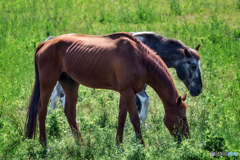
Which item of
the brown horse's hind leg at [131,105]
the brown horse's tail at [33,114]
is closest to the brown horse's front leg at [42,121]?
the brown horse's tail at [33,114]

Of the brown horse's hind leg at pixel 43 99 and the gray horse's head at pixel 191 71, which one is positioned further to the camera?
the gray horse's head at pixel 191 71

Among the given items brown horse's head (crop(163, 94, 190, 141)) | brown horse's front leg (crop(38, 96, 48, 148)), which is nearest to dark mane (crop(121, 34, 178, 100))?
brown horse's head (crop(163, 94, 190, 141))

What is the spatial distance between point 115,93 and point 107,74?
3.20 m

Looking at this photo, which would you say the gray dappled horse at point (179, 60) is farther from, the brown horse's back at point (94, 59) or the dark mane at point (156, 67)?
the brown horse's back at point (94, 59)

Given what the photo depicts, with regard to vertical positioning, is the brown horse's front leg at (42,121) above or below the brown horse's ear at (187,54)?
below

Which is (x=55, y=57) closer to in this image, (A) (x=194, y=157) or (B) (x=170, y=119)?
(B) (x=170, y=119)

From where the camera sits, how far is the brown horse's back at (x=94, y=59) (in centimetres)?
524

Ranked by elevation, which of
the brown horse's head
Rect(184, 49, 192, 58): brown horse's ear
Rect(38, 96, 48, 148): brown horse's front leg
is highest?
Rect(184, 49, 192, 58): brown horse's ear

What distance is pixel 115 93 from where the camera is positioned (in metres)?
8.58

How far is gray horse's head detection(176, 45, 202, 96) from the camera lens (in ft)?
21.5

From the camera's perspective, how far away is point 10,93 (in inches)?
321

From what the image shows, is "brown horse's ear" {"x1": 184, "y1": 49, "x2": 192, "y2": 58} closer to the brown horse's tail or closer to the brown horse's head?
the brown horse's head

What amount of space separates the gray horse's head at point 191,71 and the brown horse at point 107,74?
1.39 m

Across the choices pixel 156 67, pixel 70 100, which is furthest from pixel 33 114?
pixel 156 67
